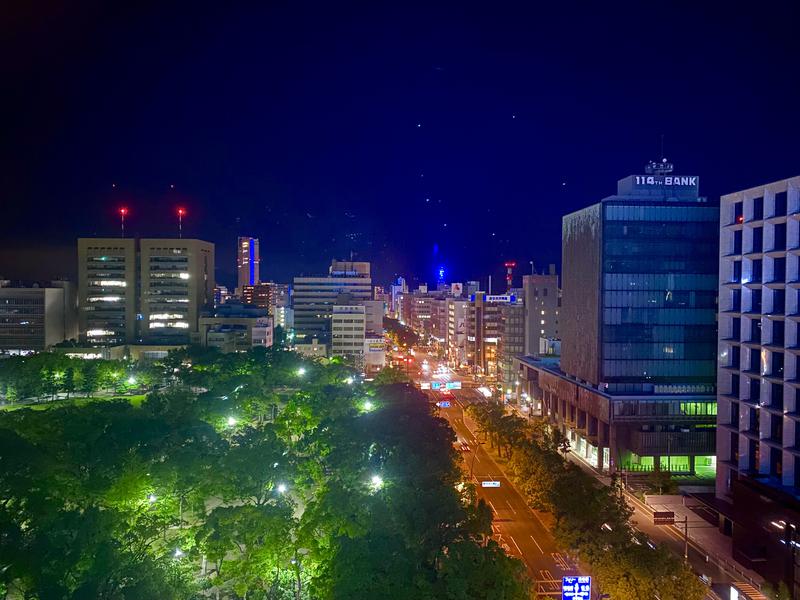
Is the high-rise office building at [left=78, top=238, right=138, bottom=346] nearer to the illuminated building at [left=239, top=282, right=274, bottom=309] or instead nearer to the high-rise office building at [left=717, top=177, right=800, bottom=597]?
the illuminated building at [left=239, top=282, right=274, bottom=309]

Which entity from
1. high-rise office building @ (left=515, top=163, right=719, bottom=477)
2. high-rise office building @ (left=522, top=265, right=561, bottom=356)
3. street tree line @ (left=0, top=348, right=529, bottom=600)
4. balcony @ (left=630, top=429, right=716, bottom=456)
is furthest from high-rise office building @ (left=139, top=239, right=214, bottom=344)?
balcony @ (left=630, top=429, right=716, bottom=456)

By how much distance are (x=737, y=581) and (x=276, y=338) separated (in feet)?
301

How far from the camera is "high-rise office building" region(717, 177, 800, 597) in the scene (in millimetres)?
27969

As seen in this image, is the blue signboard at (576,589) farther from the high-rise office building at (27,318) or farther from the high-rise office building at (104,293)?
the high-rise office building at (104,293)

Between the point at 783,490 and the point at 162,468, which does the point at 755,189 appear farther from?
the point at 162,468

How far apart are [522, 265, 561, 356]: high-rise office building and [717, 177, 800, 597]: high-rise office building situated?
42.5 m

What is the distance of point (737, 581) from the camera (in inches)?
1077

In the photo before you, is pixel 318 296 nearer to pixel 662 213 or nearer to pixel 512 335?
pixel 512 335

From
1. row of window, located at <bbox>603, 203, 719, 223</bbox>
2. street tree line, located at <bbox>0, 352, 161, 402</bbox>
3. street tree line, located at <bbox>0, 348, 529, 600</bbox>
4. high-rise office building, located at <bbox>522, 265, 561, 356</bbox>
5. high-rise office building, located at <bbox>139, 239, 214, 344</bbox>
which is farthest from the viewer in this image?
high-rise office building, located at <bbox>139, 239, 214, 344</bbox>

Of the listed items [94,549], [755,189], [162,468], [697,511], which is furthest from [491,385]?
[94,549]

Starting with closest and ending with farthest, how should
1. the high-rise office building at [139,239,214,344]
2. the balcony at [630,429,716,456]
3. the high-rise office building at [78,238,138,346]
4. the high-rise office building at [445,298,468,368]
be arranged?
1. the balcony at [630,429,716,456]
2. the high-rise office building at [78,238,138,346]
3. the high-rise office building at [139,239,214,344]
4. the high-rise office building at [445,298,468,368]

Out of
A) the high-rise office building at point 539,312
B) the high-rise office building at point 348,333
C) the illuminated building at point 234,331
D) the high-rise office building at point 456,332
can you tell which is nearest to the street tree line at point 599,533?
the high-rise office building at point 539,312

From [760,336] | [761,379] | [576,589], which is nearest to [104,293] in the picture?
[760,336]

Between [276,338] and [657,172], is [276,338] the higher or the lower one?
the lower one
